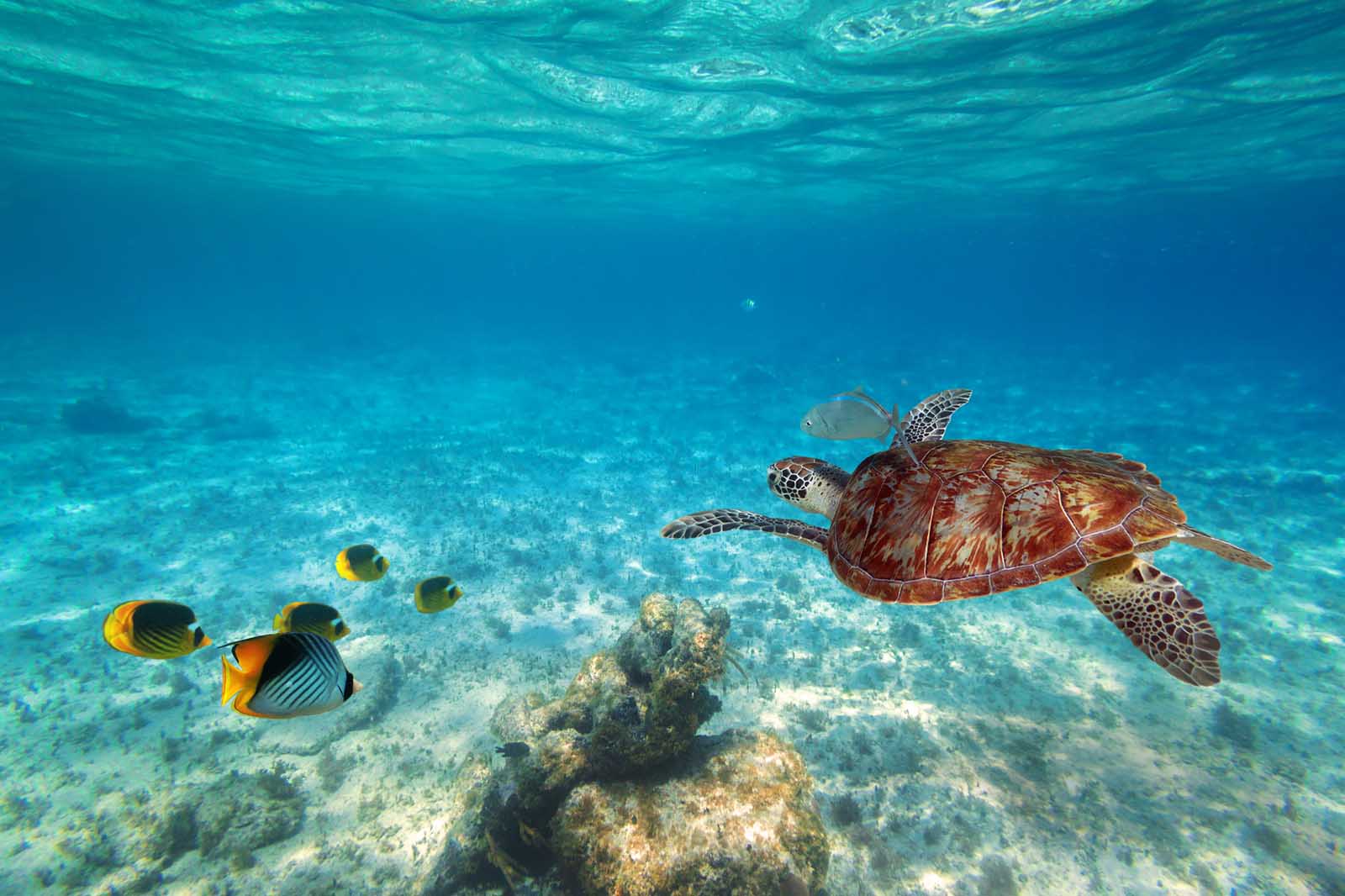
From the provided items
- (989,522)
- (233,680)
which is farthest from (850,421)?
(233,680)

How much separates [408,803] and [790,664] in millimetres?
4869

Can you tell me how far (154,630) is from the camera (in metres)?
3.46

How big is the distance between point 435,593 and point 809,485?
3605 millimetres

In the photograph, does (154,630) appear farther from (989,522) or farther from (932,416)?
(932,416)

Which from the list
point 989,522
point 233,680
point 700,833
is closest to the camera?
point 233,680

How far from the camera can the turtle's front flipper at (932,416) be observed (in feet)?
16.8

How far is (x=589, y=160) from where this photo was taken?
88.7 feet

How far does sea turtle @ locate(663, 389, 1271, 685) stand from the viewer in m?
3.06

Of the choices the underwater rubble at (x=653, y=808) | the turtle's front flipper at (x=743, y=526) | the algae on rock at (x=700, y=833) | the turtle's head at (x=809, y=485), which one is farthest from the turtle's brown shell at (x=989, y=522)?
the algae on rock at (x=700, y=833)

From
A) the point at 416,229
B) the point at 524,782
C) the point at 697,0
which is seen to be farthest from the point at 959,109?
the point at 416,229

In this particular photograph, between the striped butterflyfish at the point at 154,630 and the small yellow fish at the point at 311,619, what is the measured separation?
58 centimetres

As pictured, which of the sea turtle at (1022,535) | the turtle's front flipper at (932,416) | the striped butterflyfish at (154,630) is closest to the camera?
the sea turtle at (1022,535)

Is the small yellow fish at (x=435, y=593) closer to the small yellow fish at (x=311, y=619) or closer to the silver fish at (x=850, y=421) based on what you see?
the small yellow fish at (x=311, y=619)

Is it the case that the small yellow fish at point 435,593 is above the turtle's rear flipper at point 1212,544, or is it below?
below
